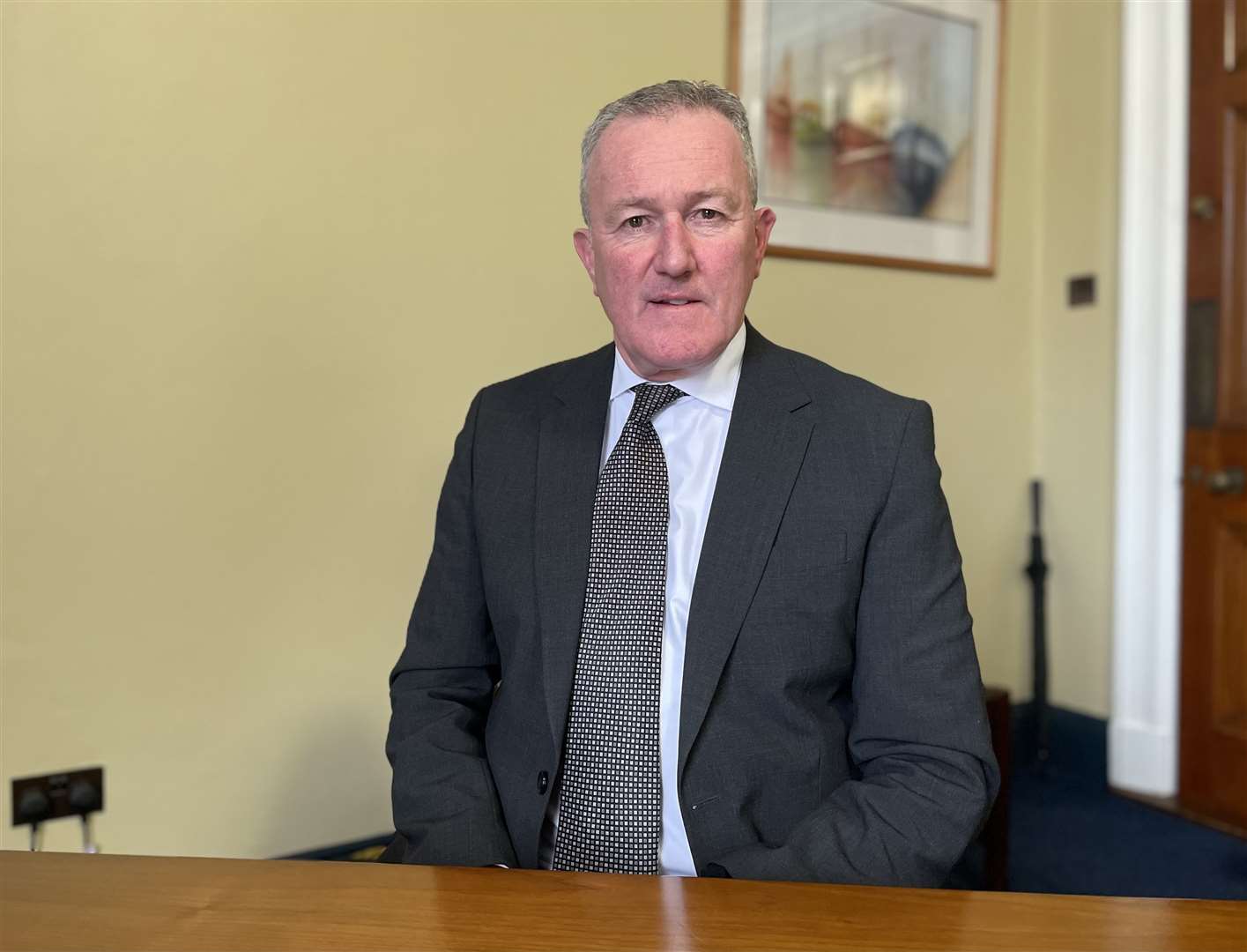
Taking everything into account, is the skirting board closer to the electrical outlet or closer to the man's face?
the man's face

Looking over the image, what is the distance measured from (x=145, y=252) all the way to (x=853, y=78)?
6.81 feet

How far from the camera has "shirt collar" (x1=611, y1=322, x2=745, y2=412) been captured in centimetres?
153

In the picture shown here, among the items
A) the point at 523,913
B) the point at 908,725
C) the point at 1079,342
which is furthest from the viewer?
the point at 1079,342

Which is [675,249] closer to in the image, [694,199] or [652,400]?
[694,199]

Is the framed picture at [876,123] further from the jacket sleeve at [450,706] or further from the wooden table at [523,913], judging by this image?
the wooden table at [523,913]

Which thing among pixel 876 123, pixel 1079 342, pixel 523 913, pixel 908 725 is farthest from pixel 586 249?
pixel 1079 342

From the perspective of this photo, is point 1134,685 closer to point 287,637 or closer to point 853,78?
point 853,78

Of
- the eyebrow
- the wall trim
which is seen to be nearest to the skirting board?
the wall trim

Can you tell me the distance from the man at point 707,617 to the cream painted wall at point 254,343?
105 cm

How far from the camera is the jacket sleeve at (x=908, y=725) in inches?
50.5

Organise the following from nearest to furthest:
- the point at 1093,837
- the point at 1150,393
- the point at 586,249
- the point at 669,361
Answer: the point at 669,361, the point at 586,249, the point at 1093,837, the point at 1150,393

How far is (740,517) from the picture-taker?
1.43 m

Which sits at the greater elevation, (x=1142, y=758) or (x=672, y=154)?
(x=672, y=154)

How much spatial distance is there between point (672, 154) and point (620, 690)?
663 millimetres
